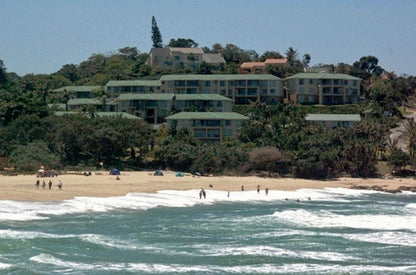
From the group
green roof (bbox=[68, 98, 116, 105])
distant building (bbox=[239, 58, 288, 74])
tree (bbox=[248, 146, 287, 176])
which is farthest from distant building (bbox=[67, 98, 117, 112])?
tree (bbox=[248, 146, 287, 176])

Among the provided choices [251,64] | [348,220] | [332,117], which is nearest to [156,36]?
[251,64]

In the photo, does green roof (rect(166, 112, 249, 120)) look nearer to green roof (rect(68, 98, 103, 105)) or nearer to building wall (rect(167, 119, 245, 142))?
building wall (rect(167, 119, 245, 142))

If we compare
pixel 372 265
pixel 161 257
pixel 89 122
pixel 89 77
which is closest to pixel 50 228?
pixel 161 257

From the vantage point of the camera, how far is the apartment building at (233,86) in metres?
110

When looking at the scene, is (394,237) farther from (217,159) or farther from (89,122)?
(89,122)

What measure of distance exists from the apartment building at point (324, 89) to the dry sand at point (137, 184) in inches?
1464

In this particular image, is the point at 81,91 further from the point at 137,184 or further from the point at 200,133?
the point at 137,184

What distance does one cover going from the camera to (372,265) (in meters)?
31.5

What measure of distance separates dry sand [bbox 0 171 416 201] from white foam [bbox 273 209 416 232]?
47.1 feet

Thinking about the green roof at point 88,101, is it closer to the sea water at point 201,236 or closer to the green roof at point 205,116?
the green roof at point 205,116

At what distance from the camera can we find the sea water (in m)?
30.7

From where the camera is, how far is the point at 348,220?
45969 millimetres

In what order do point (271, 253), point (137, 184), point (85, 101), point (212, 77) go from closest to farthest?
point (271, 253)
point (137, 184)
point (85, 101)
point (212, 77)

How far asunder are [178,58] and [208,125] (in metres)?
47.9
